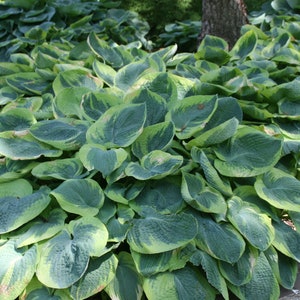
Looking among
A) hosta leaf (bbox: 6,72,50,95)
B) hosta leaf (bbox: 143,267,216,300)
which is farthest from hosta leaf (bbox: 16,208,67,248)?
hosta leaf (bbox: 6,72,50,95)

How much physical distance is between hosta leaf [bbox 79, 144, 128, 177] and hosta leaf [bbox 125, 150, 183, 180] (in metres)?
0.06

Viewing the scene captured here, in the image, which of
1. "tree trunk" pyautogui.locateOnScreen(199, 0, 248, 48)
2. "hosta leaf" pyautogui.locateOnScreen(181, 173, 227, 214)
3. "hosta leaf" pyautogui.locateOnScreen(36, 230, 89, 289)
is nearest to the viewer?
"hosta leaf" pyautogui.locateOnScreen(36, 230, 89, 289)

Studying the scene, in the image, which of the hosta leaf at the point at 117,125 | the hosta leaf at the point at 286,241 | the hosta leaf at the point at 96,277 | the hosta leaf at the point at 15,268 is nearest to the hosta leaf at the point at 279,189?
the hosta leaf at the point at 286,241

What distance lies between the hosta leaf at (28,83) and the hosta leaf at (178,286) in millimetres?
1648

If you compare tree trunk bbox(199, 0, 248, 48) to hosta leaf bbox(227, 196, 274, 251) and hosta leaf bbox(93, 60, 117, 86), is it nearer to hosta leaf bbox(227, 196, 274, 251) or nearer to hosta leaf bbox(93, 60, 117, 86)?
hosta leaf bbox(93, 60, 117, 86)

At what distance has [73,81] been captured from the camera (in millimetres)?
2539

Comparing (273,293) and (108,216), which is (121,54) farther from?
(273,293)

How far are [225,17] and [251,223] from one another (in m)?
2.80

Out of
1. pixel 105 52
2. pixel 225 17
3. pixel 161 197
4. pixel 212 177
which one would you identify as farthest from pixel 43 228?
pixel 225 17

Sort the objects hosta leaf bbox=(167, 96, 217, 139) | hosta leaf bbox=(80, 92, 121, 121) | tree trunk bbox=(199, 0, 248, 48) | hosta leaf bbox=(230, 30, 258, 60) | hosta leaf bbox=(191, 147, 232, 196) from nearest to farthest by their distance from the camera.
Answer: hosta leaf bbox=(191, 147, 232, 196) → hosta leaf bbox=(167, 96, 217, 139) → hosta leaf bbox=(80, 92, 121, 121) → hosta leaf bbox=(230, 30, 258, 60) → tree trunk bbox=(199, 0, 248, 48)

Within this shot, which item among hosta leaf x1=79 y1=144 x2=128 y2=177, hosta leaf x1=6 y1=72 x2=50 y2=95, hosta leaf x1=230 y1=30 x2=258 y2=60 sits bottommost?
hosta leaf x1=6 y1=72 x2=50 y2=95

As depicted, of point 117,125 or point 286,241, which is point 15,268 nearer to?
point 117,125

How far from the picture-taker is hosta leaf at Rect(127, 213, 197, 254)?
165 cm

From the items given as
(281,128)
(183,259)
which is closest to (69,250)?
(183,259)
